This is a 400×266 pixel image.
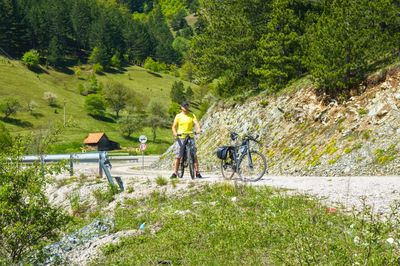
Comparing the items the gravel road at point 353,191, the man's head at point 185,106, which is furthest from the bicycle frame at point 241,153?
the man's head at point 185,106

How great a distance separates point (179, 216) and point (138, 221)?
1.19 meters

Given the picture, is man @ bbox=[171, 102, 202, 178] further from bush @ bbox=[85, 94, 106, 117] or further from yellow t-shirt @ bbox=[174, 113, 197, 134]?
bush @ bbox=[85, 94, 106, 117]

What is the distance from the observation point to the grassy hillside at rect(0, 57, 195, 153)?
321 feet

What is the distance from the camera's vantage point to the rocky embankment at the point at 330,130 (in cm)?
1592

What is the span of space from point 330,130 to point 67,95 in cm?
11385

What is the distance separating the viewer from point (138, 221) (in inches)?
406

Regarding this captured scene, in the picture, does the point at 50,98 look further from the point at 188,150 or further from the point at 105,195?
the point at 188,150

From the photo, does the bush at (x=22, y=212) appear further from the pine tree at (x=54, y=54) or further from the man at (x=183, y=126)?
the pine tree at (x=54, y=54)

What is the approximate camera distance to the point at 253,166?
13.1 m

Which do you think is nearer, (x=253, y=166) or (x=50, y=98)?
(x=253, y=166)

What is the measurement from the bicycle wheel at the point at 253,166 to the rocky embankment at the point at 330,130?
4380mm

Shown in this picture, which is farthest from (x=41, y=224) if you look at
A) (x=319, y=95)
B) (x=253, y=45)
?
(x=253, y=45)

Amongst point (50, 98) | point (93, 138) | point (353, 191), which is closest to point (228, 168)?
point (353, 191)

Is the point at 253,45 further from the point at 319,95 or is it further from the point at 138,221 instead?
the point at 138,221
